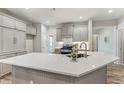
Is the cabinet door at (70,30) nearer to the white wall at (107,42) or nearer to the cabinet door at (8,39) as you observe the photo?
the white wall at (107,42)

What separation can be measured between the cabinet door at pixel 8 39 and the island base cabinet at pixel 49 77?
180cm

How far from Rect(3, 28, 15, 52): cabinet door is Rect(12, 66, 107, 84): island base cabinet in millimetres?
1804

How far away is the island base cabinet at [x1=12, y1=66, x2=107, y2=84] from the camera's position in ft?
4.78

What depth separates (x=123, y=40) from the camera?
5.36m

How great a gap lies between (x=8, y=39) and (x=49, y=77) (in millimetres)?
2933

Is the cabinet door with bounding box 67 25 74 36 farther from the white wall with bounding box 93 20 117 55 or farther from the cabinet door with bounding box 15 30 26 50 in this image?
the cabinet door with bounding box 15 30 26 50

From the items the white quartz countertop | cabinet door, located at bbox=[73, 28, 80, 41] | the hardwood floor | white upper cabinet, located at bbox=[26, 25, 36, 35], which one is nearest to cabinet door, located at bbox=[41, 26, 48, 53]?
white upper cabinet, located at bbox=[26, 25, 36, 35]

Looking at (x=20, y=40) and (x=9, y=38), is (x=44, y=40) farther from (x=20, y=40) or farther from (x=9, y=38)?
(x=9, y=38)

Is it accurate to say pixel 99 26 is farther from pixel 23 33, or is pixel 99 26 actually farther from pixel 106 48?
pixel 23 33

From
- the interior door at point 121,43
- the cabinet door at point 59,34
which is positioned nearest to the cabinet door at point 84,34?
the cabinet door at point 59,34

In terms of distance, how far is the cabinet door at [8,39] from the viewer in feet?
12.1

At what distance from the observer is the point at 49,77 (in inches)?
65.1
